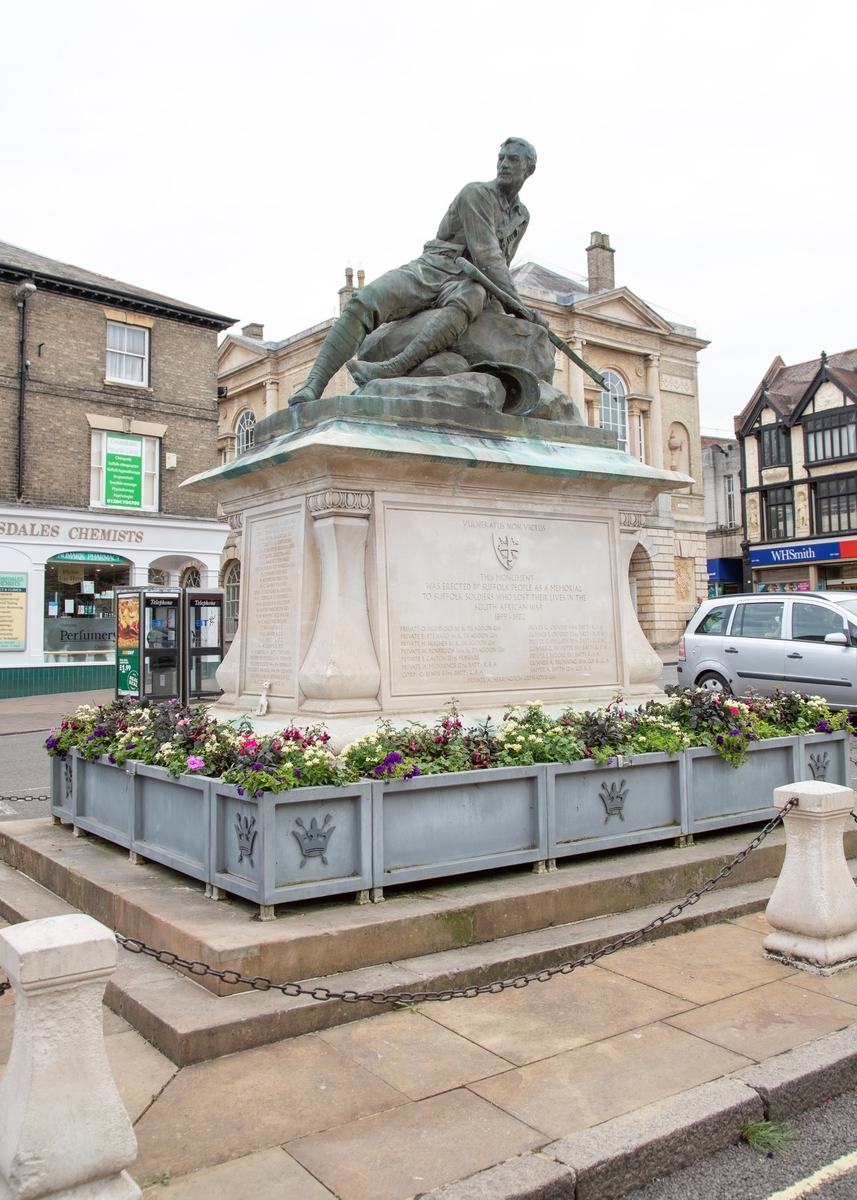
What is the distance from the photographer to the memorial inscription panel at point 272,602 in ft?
21.8

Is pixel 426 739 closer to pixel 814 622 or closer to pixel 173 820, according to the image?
pixel 173 820

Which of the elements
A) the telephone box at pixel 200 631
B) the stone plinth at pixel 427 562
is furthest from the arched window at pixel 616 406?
the stone plinth at pixel 427 562

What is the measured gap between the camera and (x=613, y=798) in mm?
5758

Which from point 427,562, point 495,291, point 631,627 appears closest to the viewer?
point 427,562

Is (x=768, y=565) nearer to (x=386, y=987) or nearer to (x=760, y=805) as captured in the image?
(x=760, y=805)

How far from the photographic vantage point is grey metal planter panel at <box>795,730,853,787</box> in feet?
22.6

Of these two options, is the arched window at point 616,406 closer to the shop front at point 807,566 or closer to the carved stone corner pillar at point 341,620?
the shop front at point 807,566

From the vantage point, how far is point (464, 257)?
7.68 meters

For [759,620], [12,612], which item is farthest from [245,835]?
[12,612]

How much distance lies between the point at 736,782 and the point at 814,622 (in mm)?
8817

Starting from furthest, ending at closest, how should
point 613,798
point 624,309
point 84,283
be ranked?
point 624,309, point 84,283, point 613,798

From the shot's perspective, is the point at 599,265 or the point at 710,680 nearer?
the point at 710,680

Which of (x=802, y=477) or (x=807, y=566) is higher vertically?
(x=802, y=477)

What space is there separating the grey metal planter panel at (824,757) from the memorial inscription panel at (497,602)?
4.84 ft
